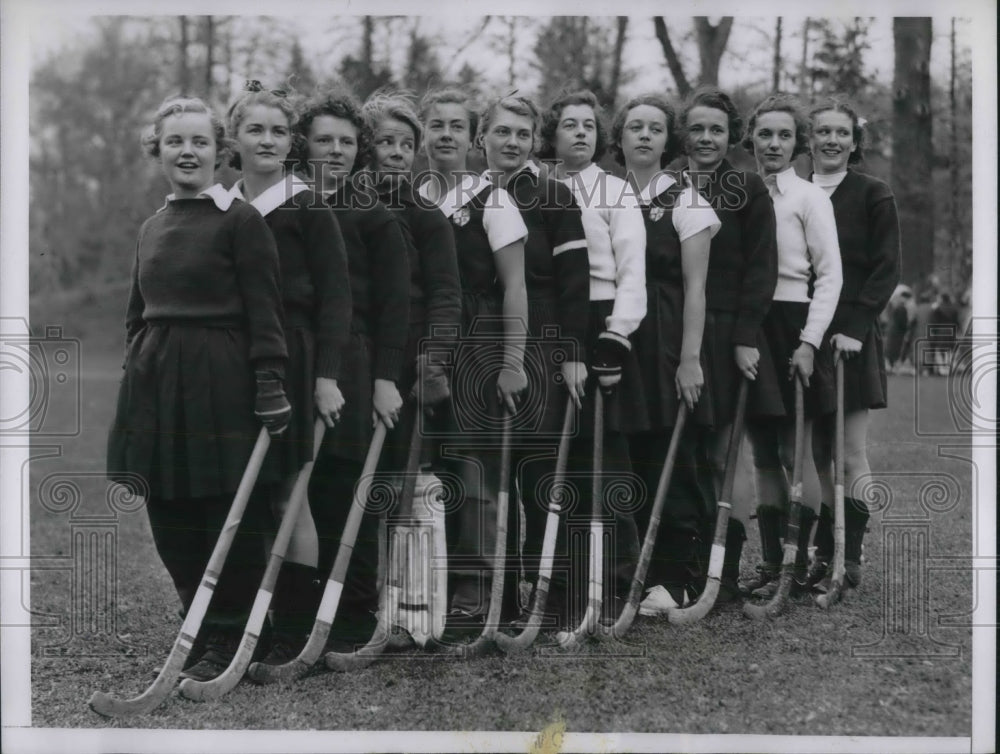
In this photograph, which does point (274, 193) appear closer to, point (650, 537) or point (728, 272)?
point (728, 272)

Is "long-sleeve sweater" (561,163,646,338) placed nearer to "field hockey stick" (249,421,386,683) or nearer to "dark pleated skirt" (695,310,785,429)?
"dark pleated skirt" (695,310,785,429)

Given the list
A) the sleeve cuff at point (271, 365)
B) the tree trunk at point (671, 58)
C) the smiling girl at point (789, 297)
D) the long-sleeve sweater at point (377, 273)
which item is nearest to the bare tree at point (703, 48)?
the tree trunk at point (671, 58)

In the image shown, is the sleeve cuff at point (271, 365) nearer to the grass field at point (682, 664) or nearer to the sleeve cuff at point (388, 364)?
the sleeve cuff at point (388, 364)

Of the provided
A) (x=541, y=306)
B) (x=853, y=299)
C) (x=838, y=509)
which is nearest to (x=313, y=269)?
(x=541, y=306)

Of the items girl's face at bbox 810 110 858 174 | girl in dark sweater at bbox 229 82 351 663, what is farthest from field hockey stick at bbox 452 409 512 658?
girl's face at bbox 810 110 858 174

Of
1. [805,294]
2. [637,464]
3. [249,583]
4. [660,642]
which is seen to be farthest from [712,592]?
[249,583]

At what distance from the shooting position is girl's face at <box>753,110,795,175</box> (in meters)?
4.40

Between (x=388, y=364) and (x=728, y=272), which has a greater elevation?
(x=728, y=272)

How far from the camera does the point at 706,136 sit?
4.39 metres

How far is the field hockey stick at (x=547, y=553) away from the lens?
4.23 metres

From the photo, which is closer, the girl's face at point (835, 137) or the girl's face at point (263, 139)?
the girl's face at point (263, 139)

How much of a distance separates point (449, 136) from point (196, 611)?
1.90m

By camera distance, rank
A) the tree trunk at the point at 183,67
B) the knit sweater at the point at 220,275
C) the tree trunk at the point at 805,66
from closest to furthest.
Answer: the knit sweater at the point at 220,275 < the tree trunk at the point at 805,66 < the tree trunk at the point at 183,67

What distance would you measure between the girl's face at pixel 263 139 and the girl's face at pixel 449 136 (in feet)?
1.72
